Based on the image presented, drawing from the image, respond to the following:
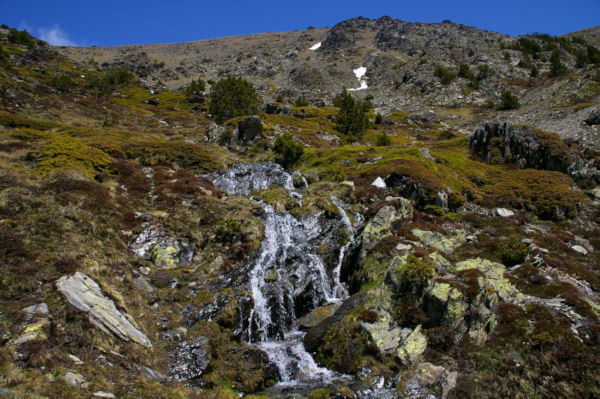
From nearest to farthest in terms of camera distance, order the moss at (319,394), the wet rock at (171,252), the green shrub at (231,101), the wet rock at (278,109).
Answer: the moss at (319,394) → the wet rock at (171,252) → the green shrub at (231,101) → the wet rock at (278,109)

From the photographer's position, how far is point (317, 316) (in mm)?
18297

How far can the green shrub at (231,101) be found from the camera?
7694 centimetres

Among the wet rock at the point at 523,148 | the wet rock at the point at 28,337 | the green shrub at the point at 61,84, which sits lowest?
the wet rock at the point at 28,337

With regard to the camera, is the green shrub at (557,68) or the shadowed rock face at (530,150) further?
the green shrub at (557,68)

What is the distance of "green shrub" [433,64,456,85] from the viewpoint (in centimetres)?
11419

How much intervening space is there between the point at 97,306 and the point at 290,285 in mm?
11021

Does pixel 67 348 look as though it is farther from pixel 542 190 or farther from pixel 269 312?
pixel 542 190

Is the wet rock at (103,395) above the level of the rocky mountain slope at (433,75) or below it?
below

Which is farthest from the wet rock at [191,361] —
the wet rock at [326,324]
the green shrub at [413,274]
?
the green shrub at [413,274]

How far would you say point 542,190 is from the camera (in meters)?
30.0

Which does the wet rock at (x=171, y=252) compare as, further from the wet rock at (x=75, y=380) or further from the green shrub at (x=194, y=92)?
the green shrub at (x=194, y=92)

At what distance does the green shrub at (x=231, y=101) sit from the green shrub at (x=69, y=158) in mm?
48392

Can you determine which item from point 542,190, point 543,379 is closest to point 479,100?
point 542,190

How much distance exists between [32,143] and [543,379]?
45.6 meters
